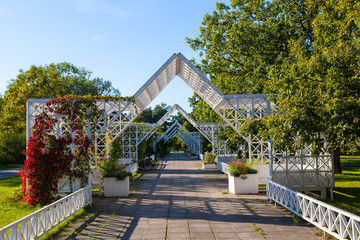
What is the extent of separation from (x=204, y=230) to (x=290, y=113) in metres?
3.27

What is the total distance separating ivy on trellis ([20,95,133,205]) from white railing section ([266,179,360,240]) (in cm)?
641

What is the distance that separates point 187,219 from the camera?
8.15 m

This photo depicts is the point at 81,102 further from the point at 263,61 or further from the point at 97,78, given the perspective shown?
the point at 97,78

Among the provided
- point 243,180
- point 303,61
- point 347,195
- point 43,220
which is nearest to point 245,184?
point 243,180

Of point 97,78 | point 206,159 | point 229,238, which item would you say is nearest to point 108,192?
point 229,238

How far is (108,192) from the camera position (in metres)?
11.9

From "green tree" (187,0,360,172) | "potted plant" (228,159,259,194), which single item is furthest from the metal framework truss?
"green tree" (187,0,360,172)

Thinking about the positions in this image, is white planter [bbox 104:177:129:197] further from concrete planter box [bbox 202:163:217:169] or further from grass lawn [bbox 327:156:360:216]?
concrete planter box [bbox 202:163:217:169]

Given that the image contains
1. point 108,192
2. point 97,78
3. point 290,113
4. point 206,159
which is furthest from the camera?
point 97,78

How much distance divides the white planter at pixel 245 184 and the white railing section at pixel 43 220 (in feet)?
18.8

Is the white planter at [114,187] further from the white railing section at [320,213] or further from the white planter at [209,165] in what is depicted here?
the white planter at [209,165]

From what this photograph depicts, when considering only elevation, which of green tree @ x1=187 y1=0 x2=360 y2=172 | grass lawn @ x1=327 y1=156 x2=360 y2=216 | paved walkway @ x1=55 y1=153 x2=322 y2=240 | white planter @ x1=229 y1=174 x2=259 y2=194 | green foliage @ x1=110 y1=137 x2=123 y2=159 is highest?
green tree @ x1=187 y1=0 x2=360 y2=172

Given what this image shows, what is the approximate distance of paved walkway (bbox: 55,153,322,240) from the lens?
6730 mm

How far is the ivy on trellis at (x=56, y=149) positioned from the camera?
1004 cm
